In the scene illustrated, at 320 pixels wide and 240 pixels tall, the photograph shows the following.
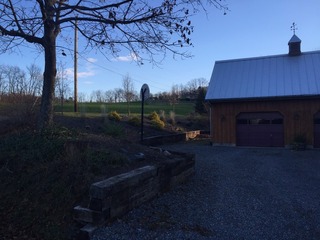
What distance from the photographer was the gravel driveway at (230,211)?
5266 millimetres

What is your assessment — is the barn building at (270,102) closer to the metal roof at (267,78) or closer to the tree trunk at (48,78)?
the metal roof at (267,78)

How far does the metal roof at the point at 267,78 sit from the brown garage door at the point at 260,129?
1.42m

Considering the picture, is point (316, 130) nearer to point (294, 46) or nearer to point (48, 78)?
point (294, 46)

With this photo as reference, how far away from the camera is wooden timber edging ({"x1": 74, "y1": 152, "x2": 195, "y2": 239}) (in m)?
4.95

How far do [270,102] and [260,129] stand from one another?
1.87 m

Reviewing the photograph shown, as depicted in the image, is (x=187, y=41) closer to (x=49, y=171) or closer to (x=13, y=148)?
(x=49, y=171)

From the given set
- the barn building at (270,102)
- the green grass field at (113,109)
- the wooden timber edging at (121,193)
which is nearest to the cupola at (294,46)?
the barn building at (270,102)

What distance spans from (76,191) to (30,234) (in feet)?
3.40

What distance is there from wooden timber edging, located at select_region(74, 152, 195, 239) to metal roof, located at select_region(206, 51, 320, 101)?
15.2m

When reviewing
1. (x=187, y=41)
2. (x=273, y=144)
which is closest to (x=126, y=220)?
(x=187, y=41)

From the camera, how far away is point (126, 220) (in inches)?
215

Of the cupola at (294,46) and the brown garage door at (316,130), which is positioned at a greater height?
the cupola at (294,46)

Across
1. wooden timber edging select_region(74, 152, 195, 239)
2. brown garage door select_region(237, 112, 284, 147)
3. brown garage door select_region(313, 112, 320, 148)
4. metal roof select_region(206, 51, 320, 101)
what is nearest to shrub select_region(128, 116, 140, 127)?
metal roof select_region(206, 51, 320, 101)

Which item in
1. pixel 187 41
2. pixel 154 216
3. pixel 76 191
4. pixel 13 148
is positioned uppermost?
pixel 187 41
